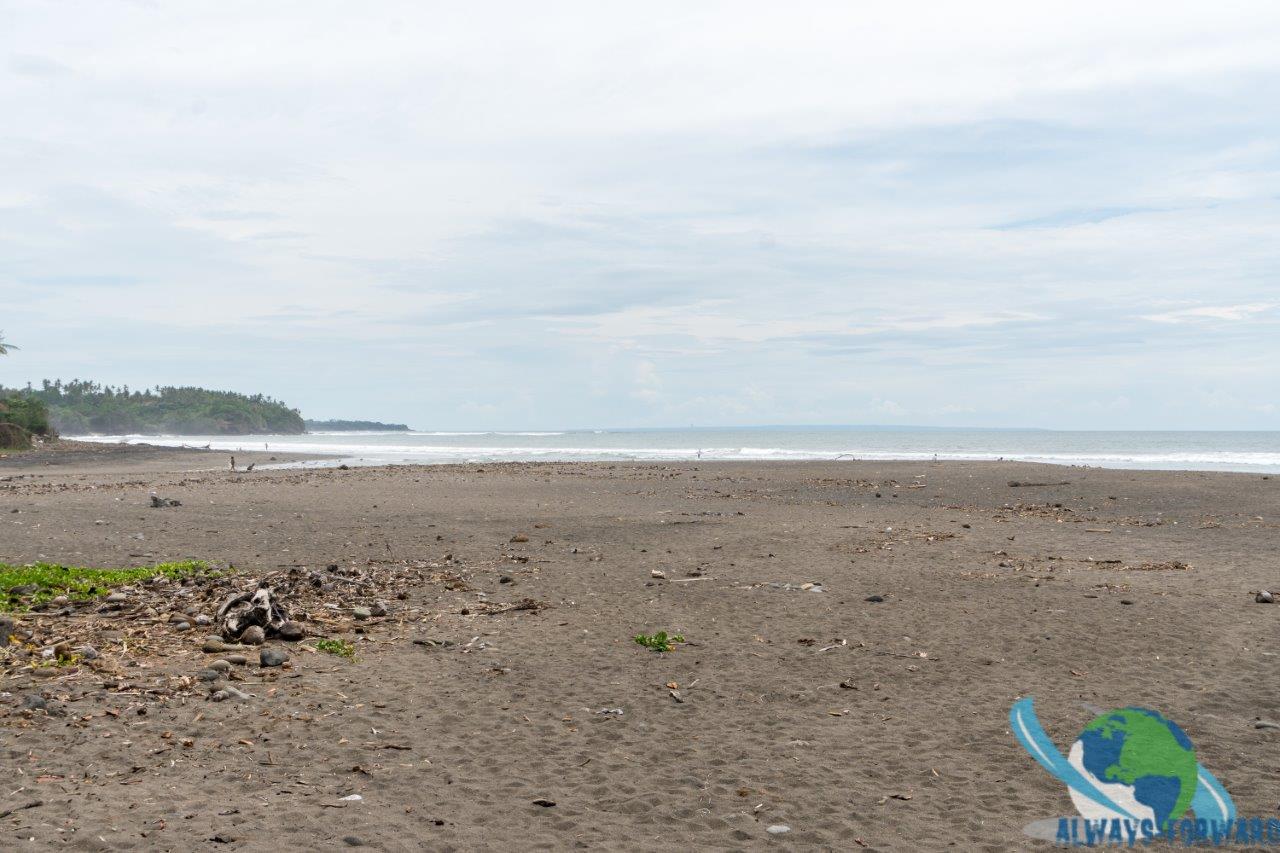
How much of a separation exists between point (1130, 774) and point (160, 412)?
501ft

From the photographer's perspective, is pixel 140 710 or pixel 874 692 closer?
pixel 140 710

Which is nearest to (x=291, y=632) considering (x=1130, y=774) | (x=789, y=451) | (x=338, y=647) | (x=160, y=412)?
(x=338, y=647)

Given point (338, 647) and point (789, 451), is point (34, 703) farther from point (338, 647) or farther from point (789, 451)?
point (789, 451)

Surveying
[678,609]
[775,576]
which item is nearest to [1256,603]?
[775,576]

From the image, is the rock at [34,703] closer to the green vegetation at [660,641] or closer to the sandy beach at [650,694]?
the sandy beach at [650,694]

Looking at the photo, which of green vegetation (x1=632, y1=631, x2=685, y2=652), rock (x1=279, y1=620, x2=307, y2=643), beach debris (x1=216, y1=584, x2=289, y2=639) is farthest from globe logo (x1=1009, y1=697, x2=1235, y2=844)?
beach debris (x1=216, y1=584, x2=289, y2=639)

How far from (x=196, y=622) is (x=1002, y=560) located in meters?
11.3

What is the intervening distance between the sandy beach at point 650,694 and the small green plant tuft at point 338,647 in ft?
0.47

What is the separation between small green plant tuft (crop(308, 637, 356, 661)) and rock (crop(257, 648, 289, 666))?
448 millimetres

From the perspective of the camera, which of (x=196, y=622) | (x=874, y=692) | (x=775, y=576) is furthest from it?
(x=775, y=576)

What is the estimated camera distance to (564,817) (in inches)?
202

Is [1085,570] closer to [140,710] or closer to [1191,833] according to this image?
[1191,833]

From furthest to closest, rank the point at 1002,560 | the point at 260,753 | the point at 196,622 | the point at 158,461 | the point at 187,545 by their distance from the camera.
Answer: the point at 158,461 < the point at 187,545 < the point at 1002,560 < the point at 196,622 < the point at 260,753

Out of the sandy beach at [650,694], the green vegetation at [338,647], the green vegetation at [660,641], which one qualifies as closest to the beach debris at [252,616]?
the sandy beach at [650,694]
